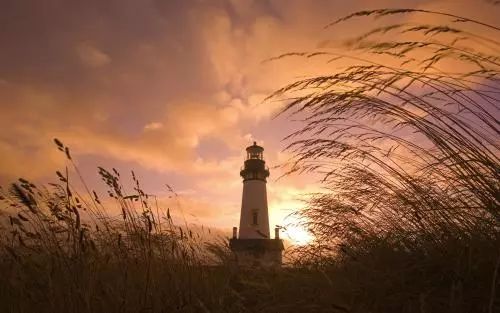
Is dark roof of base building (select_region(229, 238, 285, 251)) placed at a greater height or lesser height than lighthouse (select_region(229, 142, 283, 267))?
lesser

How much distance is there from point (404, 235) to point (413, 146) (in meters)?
0.78

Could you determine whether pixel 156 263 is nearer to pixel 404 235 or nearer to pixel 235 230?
pixel 404 235

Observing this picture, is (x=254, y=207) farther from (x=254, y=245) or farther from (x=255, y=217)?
(x=254, y=245)

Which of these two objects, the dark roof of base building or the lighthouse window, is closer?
the dark roof of base building

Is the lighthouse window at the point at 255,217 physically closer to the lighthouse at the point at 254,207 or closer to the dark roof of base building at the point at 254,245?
the lighthouse at the point at 254,207

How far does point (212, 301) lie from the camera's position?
8.58 ft

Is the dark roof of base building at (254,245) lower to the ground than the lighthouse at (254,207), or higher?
lower

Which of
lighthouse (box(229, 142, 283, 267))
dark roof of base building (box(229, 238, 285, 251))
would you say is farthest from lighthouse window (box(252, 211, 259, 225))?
dark roof of base building (box(229, 238, 285, 251))

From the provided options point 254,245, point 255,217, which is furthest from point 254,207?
point 254,245

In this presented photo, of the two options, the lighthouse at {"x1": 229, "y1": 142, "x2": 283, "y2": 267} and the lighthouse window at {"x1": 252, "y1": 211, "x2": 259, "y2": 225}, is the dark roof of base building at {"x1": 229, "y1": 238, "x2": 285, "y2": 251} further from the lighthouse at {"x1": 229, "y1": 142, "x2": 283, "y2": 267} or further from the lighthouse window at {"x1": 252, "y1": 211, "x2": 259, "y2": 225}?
the lighthouse window at {"x1": 252, "y1": 211, "x2": 259, "y2": 225}

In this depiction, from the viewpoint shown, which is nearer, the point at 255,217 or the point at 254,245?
the point at 254,245

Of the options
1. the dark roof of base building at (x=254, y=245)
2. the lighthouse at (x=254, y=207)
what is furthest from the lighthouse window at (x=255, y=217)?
the dark roof of base building at (x=254, y=245)

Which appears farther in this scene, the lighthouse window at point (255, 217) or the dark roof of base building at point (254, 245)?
the lighthouse window at point (255, 217)

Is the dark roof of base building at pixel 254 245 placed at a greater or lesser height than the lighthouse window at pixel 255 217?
lesser
